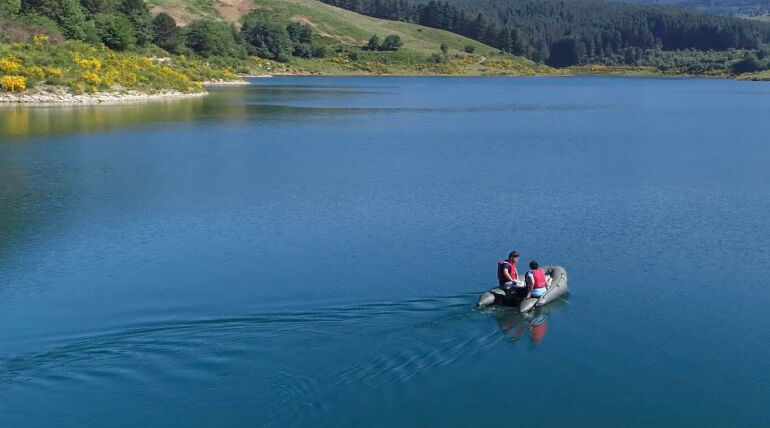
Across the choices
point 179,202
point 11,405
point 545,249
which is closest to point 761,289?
point 545,249

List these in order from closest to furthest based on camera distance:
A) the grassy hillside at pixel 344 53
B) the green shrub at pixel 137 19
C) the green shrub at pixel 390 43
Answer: the green shrub at pixel 137 19 → the grassy hillside at pixel 344 53 → the green shrub at pixel 390 43

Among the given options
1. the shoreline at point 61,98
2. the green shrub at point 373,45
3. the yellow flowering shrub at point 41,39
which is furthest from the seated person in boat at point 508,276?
the green shrub at point 373,45

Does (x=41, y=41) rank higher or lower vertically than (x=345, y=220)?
higher

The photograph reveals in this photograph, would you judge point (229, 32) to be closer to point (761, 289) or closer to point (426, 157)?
point (426, 157)

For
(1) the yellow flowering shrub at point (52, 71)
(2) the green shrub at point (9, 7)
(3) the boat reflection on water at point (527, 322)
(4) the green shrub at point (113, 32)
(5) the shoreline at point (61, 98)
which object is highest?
(2) the green shrub at point (9, 7)

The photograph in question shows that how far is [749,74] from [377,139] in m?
167

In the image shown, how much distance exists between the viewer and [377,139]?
A: 58719 millimetres

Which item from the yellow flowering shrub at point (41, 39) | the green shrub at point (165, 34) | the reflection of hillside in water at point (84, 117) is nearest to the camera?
the reflection of hillside in water at point (84, 117)

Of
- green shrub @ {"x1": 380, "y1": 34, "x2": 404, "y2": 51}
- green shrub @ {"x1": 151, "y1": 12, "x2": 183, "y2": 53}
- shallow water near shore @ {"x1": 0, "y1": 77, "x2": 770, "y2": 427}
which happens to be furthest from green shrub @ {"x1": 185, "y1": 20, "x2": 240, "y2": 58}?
shallow water near shore @ {"x1": 0, "y1": 77, "x2": 770, "y2": 427}

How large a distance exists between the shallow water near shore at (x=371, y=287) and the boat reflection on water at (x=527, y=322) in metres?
0.08

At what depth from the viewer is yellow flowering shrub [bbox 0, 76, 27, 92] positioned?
236 ft

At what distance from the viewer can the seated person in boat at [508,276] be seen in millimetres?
22531

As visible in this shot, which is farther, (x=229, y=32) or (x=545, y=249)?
(x=229, y=32)

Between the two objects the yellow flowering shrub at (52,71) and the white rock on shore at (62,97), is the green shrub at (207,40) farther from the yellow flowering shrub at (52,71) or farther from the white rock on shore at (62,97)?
the yellow flowering shrub at (52,71)
